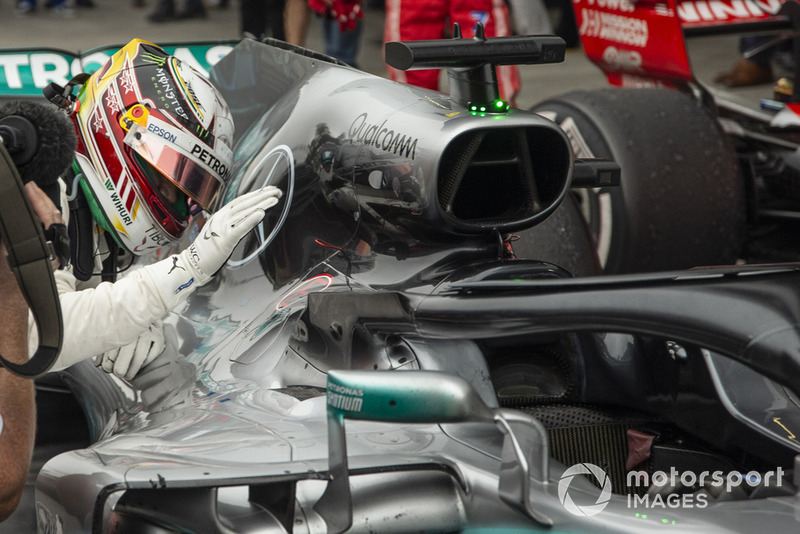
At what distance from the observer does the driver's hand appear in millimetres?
2219

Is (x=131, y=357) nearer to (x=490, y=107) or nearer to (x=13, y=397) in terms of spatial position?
(x=13, y=397)

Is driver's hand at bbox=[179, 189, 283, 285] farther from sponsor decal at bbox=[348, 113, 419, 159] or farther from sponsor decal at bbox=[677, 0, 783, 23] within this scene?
sponsor decal at bbox=[677, 0, 783, 23]

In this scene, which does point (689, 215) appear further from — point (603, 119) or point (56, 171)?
point (56, 171)

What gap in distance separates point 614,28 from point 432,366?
2973mm

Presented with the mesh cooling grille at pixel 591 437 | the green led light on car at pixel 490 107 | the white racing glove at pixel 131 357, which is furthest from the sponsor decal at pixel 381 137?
the white racing glove at pixel 131 357

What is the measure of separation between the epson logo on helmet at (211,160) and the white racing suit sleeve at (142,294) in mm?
289

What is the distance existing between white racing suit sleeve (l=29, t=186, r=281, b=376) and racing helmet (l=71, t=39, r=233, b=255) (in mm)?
296

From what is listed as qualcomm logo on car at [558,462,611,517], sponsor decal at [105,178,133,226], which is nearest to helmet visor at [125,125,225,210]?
sponsor decal at [105,178,133,226]

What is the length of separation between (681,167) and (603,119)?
1.07ft

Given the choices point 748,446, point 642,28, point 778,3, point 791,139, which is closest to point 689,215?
point 791,139

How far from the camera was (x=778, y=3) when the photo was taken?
4543mm

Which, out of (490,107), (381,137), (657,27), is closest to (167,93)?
(381,137)

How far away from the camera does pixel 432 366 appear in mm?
2016

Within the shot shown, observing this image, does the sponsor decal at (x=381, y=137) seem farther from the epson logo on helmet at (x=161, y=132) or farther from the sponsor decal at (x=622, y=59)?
the sponsor decal at (x=622, y=59)
